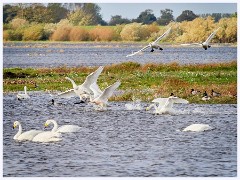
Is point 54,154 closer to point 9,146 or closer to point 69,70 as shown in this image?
point 9,146

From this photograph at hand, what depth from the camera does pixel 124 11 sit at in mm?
14945

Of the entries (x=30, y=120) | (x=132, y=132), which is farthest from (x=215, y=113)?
(x=30, y=120)

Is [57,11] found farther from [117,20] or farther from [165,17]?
[165,17]

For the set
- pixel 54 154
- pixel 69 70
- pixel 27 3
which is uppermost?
pixel 27 3

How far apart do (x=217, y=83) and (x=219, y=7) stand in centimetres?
140

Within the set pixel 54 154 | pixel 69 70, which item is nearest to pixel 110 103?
pixel 69 70

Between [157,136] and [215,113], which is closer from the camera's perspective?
[157,136]

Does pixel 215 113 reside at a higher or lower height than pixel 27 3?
lower

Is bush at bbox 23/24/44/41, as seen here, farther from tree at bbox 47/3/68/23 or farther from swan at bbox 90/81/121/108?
swan at bbox 90/81/121/108

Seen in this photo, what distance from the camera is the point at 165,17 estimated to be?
15.3 meters

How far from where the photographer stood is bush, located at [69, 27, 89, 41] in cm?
1558

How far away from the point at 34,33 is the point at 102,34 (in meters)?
1.02

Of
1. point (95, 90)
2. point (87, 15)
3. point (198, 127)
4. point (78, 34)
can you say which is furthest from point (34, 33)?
point (198, 127)

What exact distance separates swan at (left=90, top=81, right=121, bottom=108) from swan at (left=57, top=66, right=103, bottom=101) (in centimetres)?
13
